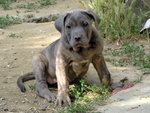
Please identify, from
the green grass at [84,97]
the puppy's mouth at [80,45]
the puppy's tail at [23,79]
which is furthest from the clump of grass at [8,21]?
the puppy's mouth at [80,45]

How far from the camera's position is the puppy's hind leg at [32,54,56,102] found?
5.29 meters

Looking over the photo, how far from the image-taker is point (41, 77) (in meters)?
5.67

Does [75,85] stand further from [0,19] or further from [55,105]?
[0,19]

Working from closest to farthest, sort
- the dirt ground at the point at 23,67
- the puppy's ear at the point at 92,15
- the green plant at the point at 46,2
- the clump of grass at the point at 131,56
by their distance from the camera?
the dirt ground at the point at 23,67 < the puppy's ear at the point at 92,15 < the clump of grass at the point at 131,56 < the green plant at the point at 46,2

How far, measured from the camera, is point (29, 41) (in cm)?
865

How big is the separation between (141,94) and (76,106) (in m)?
0.87

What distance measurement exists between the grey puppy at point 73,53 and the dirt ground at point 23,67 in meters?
0.20

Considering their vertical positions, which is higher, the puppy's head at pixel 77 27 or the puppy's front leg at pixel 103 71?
the puppy's head at pixel 77 27

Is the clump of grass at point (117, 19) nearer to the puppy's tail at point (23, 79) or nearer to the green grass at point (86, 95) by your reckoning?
the puppy's tail at point (23, 79)

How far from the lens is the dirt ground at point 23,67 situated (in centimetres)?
504

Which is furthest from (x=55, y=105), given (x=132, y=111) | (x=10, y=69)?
(x=10, y=69)

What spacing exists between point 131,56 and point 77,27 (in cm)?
218

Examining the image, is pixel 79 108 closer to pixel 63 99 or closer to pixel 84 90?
pixel 63 99

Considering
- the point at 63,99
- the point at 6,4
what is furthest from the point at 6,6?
the point at 63,99
